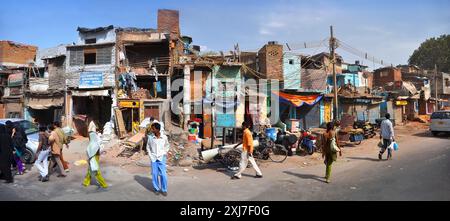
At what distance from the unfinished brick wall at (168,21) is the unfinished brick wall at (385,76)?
27.3 metres

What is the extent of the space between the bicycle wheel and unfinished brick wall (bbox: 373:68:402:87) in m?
31.6

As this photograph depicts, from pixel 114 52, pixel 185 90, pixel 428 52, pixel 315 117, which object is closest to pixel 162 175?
pixel 185 90

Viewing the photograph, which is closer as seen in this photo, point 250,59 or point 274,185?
point 274,185

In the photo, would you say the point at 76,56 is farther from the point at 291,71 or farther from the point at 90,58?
the point at 291,71

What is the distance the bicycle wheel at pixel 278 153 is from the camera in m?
12.7

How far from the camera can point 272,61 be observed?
24516mm

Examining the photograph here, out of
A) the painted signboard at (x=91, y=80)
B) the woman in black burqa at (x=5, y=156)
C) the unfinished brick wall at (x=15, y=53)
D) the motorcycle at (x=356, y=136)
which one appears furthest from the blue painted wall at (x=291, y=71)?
the unfinished brick wall at (x=15, y=53)

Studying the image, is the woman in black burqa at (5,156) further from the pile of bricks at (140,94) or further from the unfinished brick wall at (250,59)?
the unfinished brick wall at (250,59)

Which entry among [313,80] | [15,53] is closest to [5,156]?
[313,80]

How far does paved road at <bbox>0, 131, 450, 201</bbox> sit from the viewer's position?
24.0ft

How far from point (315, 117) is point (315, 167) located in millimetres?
15247

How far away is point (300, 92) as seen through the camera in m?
24.3

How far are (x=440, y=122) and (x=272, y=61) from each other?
1215 cm
